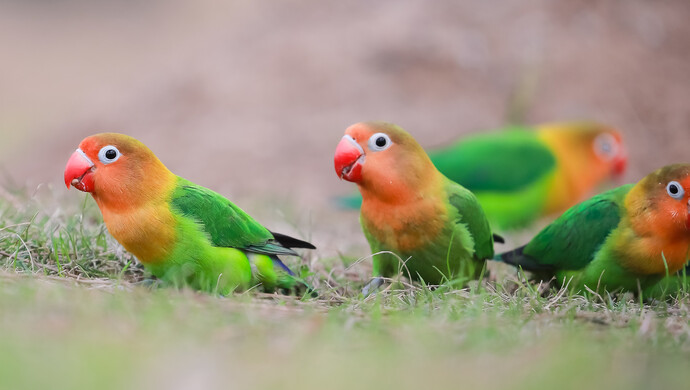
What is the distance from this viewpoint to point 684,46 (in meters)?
8.88

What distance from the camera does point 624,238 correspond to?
3195 mm

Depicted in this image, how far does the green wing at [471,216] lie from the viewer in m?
3.29

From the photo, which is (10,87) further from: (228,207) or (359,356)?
(359,356)

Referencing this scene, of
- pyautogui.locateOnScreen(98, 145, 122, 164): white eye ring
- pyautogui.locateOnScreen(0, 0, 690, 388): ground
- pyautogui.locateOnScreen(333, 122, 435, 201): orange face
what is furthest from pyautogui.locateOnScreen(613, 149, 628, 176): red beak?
pyautogui.locateOnScreen(98, 145, 122, 164): white eye ring

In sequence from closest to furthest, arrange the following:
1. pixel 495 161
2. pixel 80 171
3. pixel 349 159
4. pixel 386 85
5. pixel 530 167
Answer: pixel 80 171, pixel 349 159, pixel 495 161, pixel 530 167, pixel 386 85

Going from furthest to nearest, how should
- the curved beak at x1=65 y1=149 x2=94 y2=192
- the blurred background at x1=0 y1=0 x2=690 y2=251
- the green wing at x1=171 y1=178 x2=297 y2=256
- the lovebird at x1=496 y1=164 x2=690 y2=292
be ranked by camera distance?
the blurred background at x1=0 y1=0 x2=690 y2=251, the lovebird at x1=496 y1=164 x2=690 y2=292, the green wing at x1=171 y1=178 x2=297 y2=256, the curved beak at x1=65 y1=149 x2=94 y2=192

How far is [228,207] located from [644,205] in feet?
5.94

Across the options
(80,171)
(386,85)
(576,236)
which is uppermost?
(386,85)

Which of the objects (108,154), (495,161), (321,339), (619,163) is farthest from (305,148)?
(321,339)

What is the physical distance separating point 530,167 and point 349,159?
10.3 feet

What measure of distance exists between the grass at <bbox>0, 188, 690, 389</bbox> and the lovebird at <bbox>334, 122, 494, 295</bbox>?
18 cm

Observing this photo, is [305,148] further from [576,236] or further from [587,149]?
[576,236]

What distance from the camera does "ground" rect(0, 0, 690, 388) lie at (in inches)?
79.0

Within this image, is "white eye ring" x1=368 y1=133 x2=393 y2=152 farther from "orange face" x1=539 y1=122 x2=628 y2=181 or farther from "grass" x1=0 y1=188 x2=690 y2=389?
"orange face" x1=539 y1=122 x2=628 y2=181
